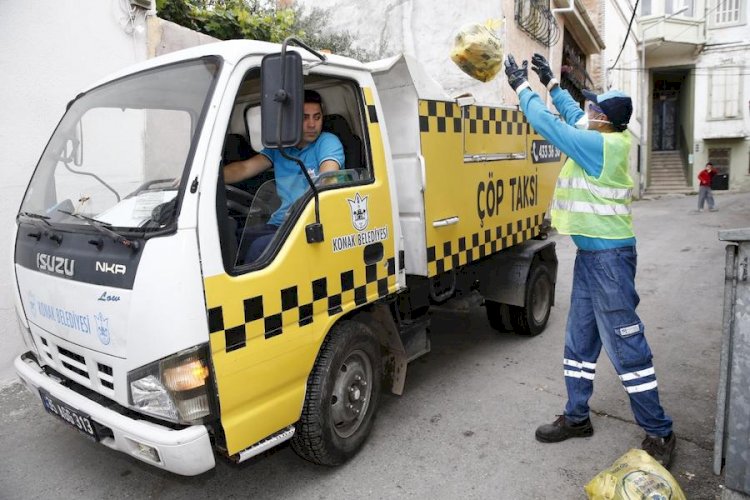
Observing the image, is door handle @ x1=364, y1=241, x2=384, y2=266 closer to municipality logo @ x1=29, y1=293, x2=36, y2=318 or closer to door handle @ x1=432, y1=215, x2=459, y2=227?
door handle @ x1=432, y1=215, x2=459, y2=227

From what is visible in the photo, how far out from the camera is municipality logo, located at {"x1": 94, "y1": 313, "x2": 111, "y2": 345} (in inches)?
85.2

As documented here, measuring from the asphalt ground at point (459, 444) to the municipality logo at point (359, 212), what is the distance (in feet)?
4.40

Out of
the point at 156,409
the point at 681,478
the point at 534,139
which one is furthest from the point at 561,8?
the point at 156,409

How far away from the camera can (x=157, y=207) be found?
87.7 inches

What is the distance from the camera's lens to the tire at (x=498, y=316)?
495 cm

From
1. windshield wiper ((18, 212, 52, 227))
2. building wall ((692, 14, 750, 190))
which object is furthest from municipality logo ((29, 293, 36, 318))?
building wall ((692, 14, 750, 190))

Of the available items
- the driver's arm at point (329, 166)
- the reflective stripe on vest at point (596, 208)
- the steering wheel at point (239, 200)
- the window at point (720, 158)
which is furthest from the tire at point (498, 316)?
the window at point (720, 158)

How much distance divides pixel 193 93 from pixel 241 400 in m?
1.37

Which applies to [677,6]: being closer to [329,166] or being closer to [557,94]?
[557,94]

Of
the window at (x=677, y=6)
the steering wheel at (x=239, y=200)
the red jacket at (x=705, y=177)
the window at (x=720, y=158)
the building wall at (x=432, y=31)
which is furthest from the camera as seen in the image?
the window at (x=720, y=158)

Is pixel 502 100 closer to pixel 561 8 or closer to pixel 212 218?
pixel 561 8

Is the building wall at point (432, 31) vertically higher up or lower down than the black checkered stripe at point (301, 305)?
higher up

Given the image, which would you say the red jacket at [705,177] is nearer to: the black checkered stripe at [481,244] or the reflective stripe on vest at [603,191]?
the black checkered stripe at [481,244]

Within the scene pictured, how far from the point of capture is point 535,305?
5.07 meters
